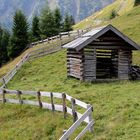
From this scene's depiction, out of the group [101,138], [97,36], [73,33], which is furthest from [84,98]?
[73,33]

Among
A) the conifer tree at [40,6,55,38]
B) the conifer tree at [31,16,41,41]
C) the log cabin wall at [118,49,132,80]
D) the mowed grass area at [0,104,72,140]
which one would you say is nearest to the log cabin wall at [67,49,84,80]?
the log cabin wall at [118,49,132,80]

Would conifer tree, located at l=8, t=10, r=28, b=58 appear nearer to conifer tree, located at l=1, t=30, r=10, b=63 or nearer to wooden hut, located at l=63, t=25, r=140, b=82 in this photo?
conifer tree, located at l=1, t=30, r=10, b=63

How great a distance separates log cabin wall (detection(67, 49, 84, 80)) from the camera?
31.6 meters

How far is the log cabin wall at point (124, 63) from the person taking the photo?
32.0 metres

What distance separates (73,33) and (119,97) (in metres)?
38.7

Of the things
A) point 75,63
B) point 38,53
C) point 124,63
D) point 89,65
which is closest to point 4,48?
point 38,53

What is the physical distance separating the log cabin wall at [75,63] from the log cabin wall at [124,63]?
10.8ft

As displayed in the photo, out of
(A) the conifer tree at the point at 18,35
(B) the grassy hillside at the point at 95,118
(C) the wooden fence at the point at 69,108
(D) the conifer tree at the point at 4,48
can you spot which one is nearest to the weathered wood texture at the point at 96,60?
(B) the grassy hillside at the point at 95,118

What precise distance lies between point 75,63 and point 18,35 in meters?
39.1

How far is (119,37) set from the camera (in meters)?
31.3

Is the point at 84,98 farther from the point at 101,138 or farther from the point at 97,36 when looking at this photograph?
the point at 97,36

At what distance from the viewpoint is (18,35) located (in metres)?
70.6

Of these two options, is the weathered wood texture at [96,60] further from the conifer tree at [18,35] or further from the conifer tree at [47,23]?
the conifer tree at [18,35]

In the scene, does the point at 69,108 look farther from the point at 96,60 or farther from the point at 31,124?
the point at 96,60
